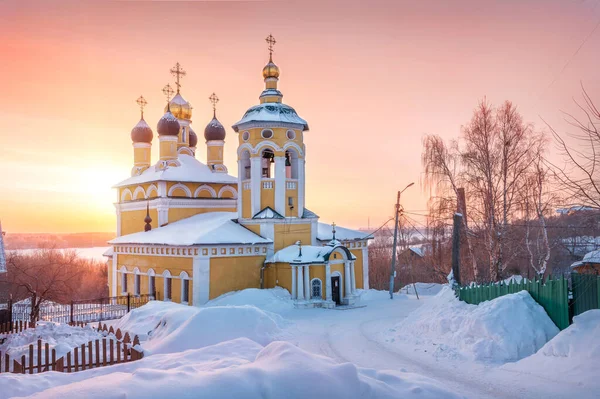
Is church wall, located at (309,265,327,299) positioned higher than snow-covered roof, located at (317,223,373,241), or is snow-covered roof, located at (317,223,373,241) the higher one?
snow-covered roof, located at (317,223,373,241)

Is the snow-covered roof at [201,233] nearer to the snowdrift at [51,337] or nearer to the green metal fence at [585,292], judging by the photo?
the snowdrift at [51,337]

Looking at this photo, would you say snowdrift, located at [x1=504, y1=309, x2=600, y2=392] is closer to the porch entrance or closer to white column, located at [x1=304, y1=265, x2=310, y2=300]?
white column, located at [x1=304, y1=265, x2=310, y2=300]

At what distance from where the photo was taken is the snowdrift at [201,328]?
12.5m

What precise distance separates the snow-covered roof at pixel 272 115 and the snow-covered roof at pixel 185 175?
5.22m

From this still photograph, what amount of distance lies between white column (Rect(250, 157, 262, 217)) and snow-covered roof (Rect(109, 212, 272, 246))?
1.27m

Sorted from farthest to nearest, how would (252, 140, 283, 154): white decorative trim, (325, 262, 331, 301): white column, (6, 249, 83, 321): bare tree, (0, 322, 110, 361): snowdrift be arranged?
(252, 140, 283, 154): white decorative trim, (325, 262, 331, 301): white column, (6, 249, 83, 321): bare tree, (0, 322, 110, 361): snowdrift

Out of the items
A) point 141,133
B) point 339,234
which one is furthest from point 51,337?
A: point 141,133

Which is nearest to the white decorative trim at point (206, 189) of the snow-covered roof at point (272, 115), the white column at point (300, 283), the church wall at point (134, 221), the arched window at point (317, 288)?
the church wall at point (134, 221)

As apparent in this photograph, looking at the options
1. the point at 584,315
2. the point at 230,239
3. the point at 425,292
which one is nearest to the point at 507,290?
the point at 584,315

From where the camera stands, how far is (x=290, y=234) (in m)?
24.3

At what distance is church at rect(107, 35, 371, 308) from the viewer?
22.0 m

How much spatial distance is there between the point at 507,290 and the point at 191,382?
9701 mm

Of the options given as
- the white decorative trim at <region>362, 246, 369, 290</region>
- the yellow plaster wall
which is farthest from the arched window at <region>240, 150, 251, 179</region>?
the white decorative trim at <region>362, 246, 369, 290</region>

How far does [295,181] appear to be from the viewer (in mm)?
Result: 24797
